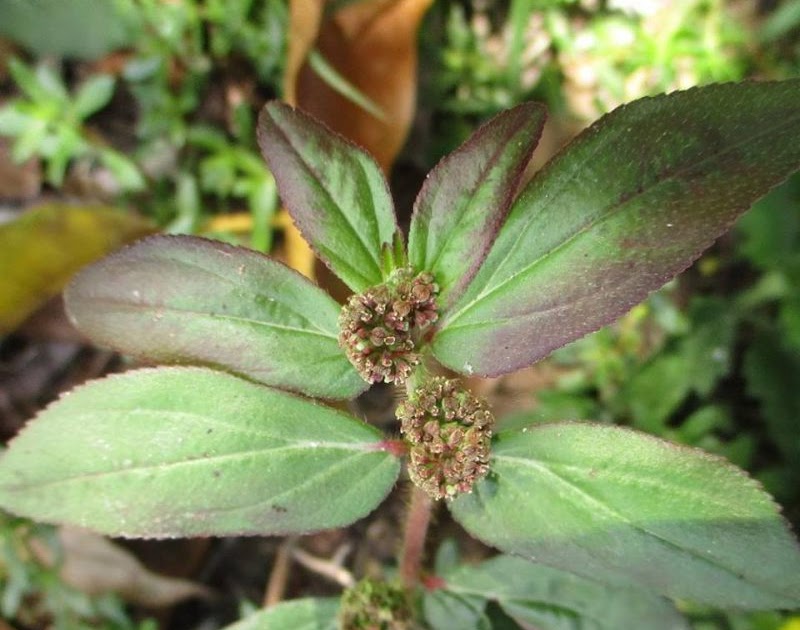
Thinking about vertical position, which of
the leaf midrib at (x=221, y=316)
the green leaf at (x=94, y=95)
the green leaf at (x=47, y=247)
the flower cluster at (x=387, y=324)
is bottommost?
the flower cluster at (x=387, y=324)

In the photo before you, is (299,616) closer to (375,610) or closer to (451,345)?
(375,610)

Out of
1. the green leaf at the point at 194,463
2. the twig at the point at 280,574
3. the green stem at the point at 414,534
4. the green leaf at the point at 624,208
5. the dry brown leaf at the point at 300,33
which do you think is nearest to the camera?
the green leaf at the point at 624,208

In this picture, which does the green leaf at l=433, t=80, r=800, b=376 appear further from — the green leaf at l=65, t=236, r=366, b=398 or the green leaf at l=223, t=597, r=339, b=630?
the green leaf at l=223, t=597, r=339, b=630

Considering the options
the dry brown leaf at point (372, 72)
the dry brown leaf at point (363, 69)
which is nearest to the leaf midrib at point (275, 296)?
the dry brown leaf at point (363, 69)

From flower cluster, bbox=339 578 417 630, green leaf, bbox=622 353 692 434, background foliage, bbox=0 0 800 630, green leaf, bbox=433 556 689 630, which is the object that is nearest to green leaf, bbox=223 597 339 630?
flower cluster, bbox=339 578 417 630

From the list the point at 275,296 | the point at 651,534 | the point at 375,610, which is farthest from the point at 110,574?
the point at 651,534

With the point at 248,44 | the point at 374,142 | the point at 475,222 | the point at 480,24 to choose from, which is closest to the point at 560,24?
the point at 480,24

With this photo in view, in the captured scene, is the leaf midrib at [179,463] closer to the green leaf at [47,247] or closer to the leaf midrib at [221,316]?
the leaf midrib at [221,316]
